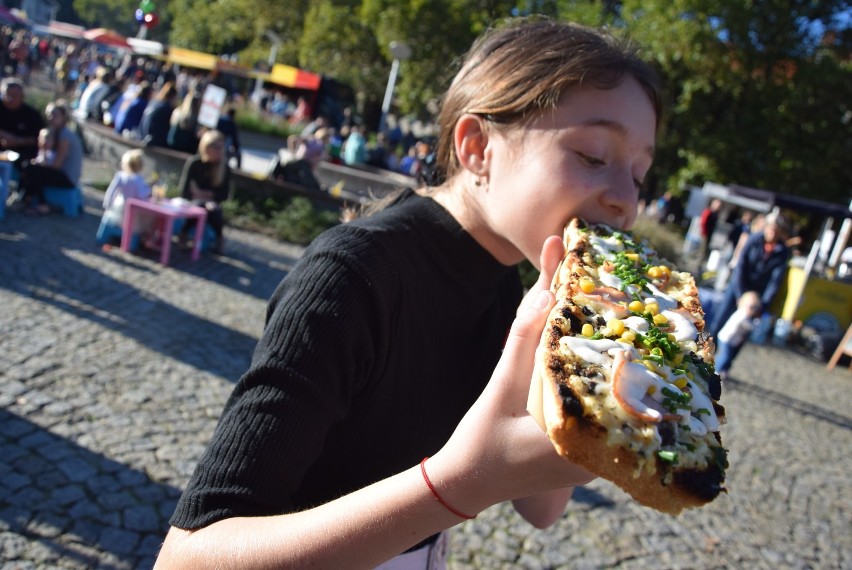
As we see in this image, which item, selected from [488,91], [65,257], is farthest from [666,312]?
[65,257]

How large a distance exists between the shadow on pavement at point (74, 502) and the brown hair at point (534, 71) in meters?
2.89

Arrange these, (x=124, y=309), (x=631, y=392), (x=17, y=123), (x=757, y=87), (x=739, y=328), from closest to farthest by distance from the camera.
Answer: (x=631, y=392), (x=124, y=309), (x=739, y=328), (x=17, y=123), (x=757, y=87)

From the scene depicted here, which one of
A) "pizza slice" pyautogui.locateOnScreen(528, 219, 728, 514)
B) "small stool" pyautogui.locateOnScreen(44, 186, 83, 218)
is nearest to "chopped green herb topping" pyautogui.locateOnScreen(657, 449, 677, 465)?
"pizza slice" pyautogui.locateOnScreen(528, 219, 728, 514)

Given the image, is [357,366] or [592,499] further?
[592,499]

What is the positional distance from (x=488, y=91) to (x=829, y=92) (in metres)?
25.8

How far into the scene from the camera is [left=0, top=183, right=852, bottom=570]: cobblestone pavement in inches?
146

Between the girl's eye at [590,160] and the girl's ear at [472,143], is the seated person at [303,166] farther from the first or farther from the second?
the girl's eye at [590,160]

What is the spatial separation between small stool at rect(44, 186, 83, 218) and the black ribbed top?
30.9 feet

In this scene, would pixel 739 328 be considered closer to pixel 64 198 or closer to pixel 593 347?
pixel 593 347

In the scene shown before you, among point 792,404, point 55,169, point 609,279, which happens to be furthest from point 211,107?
point 609,279

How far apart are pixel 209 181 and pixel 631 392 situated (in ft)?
31.5

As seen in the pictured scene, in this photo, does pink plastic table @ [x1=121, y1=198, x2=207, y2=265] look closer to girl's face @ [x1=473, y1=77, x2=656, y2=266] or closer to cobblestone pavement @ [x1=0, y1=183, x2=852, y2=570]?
cobblestone pavement @ [x1=0, y1=183, x2=852, y2=570]

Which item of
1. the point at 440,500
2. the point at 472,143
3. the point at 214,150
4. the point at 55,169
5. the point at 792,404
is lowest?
the point at 792,404

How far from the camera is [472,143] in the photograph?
185 centimetres
